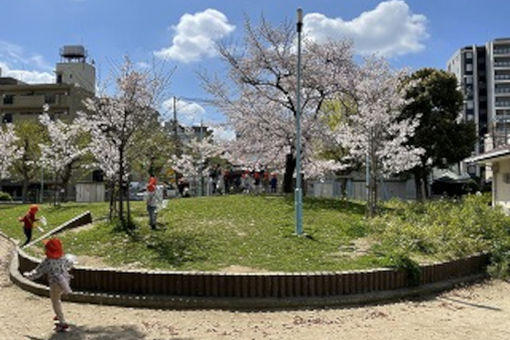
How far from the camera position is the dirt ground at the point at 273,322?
5719 mm

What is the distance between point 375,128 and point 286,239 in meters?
6.06

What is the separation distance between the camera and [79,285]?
7559mm

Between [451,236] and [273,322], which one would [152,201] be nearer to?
[273,322]

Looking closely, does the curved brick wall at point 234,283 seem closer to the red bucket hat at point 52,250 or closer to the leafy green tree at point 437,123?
the red bucket hat at point 52,250

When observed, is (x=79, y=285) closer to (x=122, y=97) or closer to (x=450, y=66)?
(x=122, y=97)

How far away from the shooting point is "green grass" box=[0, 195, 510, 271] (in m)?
8.36

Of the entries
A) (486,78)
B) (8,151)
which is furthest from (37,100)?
(486,78)

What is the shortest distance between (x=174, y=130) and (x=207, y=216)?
991 inches

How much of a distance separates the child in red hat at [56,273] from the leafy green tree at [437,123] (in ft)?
93.2

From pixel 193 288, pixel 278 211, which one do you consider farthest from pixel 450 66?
pixel 193 288

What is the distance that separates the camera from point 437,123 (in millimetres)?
32156

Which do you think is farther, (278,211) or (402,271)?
(278,211)

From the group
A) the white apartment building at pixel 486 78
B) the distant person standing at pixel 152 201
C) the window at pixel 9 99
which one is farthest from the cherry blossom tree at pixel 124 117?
the white apartment building at pixel 486 78

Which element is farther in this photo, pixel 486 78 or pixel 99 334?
pixel 486 78
